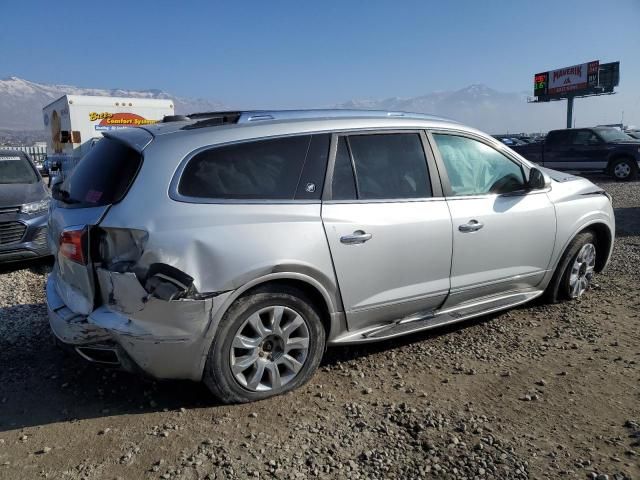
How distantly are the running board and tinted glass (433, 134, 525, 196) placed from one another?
894 millimetres

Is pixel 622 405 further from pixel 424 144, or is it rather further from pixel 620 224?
pixel 620 224

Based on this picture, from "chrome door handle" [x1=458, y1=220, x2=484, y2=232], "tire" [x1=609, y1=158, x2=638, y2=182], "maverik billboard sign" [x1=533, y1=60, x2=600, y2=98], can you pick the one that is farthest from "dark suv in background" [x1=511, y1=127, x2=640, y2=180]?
"maverik billboard sign" [x1=533, y1=60, x2=600, y2=98]

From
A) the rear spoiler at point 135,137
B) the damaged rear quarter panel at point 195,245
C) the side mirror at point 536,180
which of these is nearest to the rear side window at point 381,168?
the damaged rear quarter panel at point 195,245

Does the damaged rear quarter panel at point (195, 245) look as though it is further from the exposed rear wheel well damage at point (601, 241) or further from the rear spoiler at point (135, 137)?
the exposed rear wheel well damage at point (601, 241)

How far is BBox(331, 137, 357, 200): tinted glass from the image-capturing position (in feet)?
11.0

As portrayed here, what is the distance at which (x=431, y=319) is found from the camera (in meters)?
3.81

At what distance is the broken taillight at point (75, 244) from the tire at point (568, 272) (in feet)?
12.9

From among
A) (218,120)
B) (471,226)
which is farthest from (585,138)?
(218,120)

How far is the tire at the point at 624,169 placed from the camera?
1515 centimetres

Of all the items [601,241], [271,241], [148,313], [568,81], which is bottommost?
[601,241]

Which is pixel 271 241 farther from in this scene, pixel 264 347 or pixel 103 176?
pixel 103 176

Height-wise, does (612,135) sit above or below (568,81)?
below

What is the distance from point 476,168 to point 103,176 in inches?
108

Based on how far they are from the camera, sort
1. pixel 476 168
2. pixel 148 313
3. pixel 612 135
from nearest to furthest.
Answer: pixel 148 313, pixel 476 168, pixel 612 135
